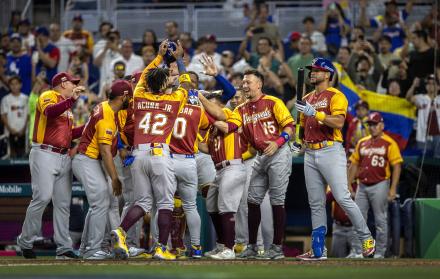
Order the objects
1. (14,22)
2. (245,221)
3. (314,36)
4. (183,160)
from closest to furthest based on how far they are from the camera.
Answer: (183,160) → (245,221) → (314,36) → (14,22)

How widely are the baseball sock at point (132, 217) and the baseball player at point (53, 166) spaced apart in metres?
1.42

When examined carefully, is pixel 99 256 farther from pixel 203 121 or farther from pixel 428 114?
pixel 428 114

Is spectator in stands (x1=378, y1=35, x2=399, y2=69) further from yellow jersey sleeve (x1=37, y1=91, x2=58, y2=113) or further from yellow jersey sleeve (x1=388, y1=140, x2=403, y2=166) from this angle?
yellow jersey sleeve (x1=37, y1=91, x2=58, y2=113)

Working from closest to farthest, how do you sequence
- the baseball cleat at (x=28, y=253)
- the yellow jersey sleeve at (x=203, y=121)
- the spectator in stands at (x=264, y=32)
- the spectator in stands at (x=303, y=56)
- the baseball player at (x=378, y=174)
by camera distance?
1. the yellow jersey sleeve at (x=203, y=121)
2. the baseball cleat at (x=28, y=253)
3. the baseball player at (x=378, y=174)
4. the spectator in stands at (x=303, y=56)
5. the spectator in stands at (x=264, y=32)

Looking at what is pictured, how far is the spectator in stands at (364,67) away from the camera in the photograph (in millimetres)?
17156

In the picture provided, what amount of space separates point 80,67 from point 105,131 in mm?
7305

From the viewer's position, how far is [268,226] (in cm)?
1259

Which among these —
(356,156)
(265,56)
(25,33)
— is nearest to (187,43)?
(265,56)

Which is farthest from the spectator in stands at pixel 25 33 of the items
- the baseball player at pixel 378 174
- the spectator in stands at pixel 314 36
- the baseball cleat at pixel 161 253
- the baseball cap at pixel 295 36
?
the baseball cleat at pixel 161 253

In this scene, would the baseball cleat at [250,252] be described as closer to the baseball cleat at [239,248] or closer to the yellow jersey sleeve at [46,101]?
the baseball cleat at [239,248]

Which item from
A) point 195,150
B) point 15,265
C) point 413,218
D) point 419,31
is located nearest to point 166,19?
point 419,31

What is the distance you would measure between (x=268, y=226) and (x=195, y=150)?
1.71 m

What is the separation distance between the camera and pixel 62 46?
63.4 feet

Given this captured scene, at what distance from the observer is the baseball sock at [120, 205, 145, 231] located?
34.9 ft
